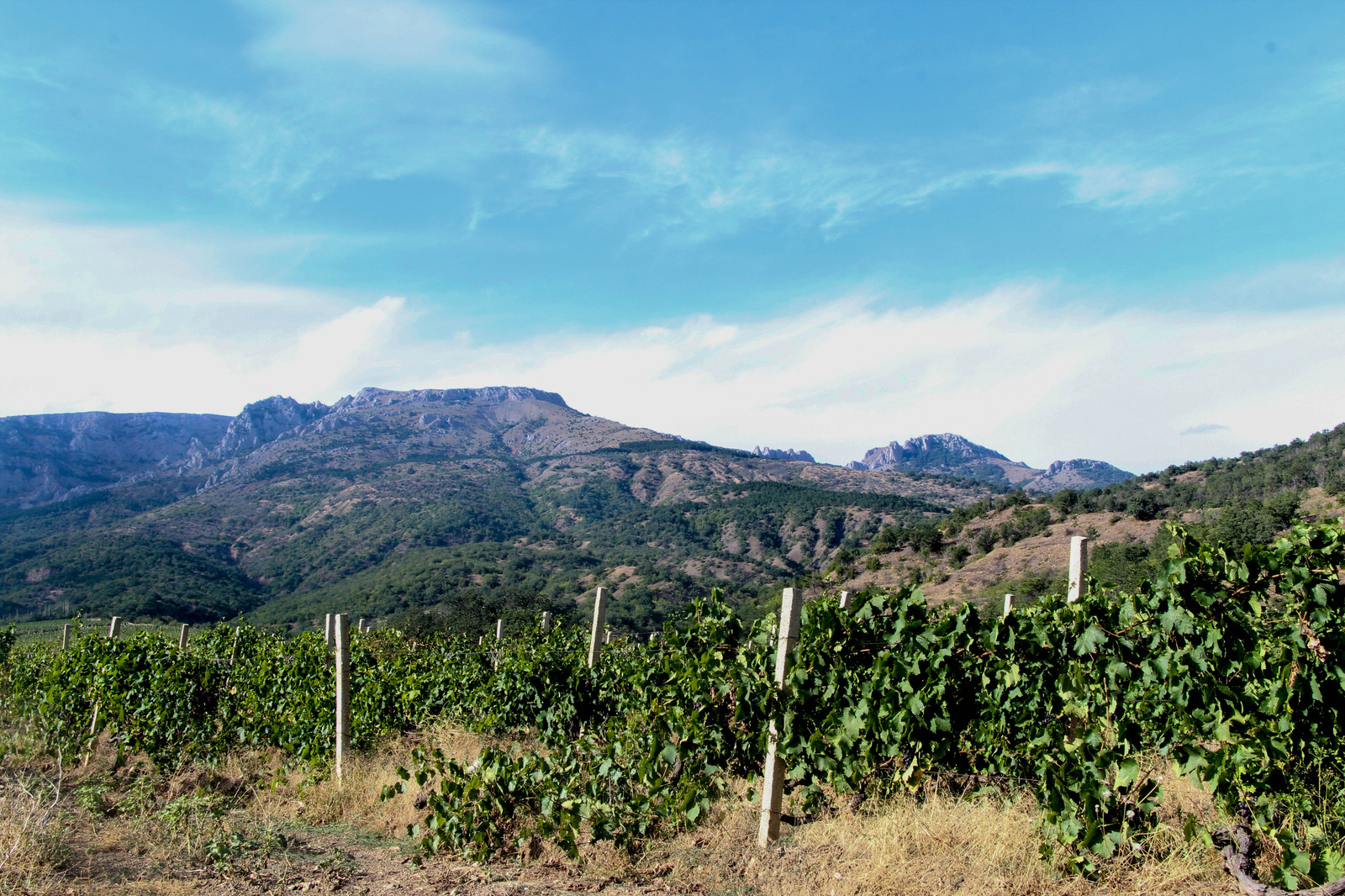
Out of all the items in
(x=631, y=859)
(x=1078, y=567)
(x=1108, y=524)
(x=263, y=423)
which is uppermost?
(x=263, y=423)

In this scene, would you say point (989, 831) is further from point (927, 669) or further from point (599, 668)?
point (599, 668)

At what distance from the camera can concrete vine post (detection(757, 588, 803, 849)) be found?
15.2ft

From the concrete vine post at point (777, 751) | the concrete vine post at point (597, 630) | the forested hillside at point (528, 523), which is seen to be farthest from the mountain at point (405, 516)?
the concrete vine post at point (777, 751)

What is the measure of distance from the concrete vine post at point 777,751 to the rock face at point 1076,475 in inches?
6656

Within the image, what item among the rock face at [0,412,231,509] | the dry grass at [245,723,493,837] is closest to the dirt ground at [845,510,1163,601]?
the dry grass at [245,723,493,837]

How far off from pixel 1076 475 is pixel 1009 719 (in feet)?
637

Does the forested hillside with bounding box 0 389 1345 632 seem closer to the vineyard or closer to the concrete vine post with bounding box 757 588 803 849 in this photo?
the vineyard

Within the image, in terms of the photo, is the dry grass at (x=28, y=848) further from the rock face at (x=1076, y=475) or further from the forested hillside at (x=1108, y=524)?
the rock face at (x=1076, y=475)

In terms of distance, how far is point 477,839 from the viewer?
4.64 metres

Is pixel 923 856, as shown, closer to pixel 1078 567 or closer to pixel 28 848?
pixel 1078 567

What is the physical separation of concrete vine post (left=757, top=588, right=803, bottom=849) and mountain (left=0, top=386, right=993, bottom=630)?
32.0 meters

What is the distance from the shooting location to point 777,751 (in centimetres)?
466

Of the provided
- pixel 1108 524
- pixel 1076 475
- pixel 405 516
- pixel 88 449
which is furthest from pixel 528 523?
pixel 1076 475

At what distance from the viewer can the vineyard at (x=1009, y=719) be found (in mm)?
3393
